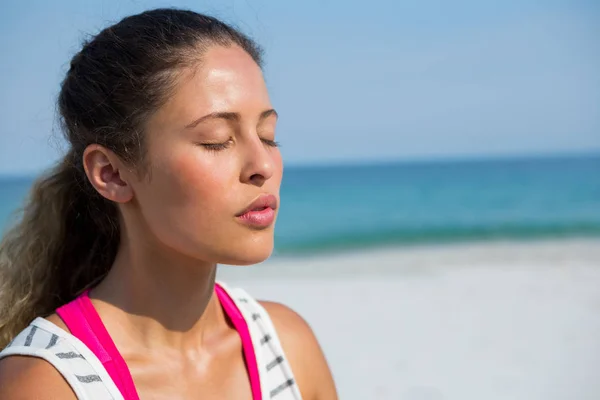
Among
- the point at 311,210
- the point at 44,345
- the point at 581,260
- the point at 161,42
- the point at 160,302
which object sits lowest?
the point at 44,345

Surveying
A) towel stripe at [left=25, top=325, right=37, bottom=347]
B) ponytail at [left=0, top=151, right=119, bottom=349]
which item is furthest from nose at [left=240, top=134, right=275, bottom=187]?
towel stripe at [left=25, top=325, right=37, bottom=347]

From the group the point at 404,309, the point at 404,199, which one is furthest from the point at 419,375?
the point at 404,199

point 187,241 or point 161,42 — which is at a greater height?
point 161,42

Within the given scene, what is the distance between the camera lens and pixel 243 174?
1669 millimetres

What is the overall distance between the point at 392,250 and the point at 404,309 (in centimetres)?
592

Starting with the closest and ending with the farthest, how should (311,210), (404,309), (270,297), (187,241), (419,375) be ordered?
(187,241) < (419,375) < (404,309) < (270,297) < (311,210)

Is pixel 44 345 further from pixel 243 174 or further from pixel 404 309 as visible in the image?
pixel 404 309

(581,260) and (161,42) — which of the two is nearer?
(161,42)

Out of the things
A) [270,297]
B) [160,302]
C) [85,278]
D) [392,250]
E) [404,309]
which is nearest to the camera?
[160,302]

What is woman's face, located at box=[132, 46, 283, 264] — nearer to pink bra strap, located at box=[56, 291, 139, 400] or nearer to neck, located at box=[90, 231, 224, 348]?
neck, located at box=[90, 231, 224, 348]

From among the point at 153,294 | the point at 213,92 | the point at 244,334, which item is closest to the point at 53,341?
the point at 153,294

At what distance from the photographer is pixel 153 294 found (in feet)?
5.83

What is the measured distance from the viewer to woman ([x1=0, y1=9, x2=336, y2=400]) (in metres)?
1.64

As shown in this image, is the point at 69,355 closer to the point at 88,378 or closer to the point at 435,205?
the point at 88,378
